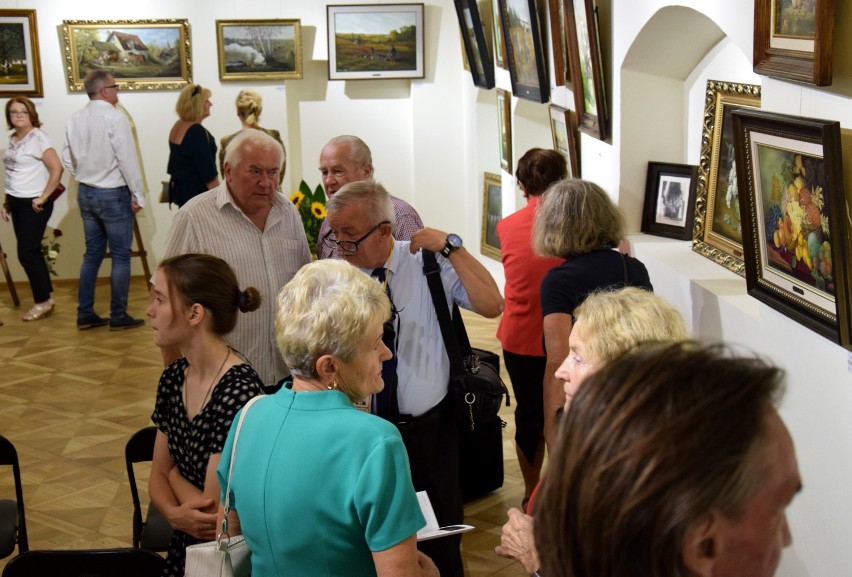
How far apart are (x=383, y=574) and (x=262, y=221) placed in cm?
249

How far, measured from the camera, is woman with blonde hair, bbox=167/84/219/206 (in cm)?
986

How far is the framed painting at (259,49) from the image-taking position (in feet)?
39.5

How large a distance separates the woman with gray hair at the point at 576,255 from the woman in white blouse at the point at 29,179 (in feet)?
24.8

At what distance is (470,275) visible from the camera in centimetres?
392

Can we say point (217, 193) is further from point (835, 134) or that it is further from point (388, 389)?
point (835, 134)

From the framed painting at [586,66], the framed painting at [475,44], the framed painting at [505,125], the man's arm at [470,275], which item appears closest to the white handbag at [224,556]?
the man's arm at [470,275]

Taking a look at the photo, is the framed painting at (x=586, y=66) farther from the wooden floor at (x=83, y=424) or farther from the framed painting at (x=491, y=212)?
the framed painting at (x=491, y=212)

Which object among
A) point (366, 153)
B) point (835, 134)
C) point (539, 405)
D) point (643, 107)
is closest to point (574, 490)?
point (835, 134)

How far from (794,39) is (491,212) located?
7.78 m

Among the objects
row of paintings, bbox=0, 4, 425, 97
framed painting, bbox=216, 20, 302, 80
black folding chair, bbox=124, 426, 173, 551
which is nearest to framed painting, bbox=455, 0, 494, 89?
row of paintings, bbox=0, 4, 425, 97

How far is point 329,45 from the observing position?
1222 cm

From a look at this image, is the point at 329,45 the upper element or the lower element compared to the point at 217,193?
upper

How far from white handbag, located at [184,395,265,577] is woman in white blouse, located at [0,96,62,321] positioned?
849cm

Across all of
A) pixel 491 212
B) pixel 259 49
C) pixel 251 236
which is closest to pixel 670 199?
pixel 251 236
